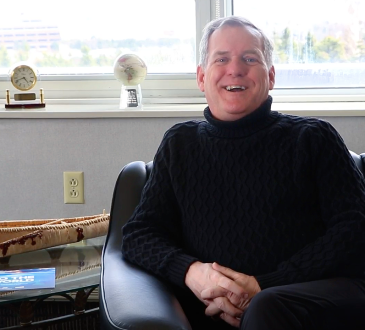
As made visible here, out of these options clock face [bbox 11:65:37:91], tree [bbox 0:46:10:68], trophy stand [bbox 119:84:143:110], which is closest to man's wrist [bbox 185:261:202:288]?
trophy stand [bbox 119:84:143:110]

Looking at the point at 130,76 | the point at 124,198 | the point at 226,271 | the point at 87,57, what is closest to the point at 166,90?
the point at 130,76

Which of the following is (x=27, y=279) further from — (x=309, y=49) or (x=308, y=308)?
(x=309, y=49)

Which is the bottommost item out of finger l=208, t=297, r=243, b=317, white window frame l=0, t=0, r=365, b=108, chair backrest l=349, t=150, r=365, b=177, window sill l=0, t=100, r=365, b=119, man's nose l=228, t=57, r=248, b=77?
finger l=208, t=297, r=243, b=317

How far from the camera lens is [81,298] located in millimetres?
1748

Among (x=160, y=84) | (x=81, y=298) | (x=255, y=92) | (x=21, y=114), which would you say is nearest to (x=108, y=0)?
(x=160, y=84)

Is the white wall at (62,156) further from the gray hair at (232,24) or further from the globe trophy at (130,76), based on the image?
the gray hair at (232,24)

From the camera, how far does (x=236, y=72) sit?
1.76 m

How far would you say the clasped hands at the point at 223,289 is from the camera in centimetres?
155

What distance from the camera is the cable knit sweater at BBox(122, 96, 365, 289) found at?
1572 mm

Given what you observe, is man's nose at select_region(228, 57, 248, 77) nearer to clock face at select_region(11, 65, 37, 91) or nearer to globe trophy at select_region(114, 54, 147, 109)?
globe trophy at select_region(114, 54, 147, 109)

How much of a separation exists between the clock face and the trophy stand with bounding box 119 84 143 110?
367 mm

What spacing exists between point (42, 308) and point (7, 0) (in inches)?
48.3

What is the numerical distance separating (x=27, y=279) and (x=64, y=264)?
0.15m

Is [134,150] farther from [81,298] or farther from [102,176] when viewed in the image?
[81,298]
